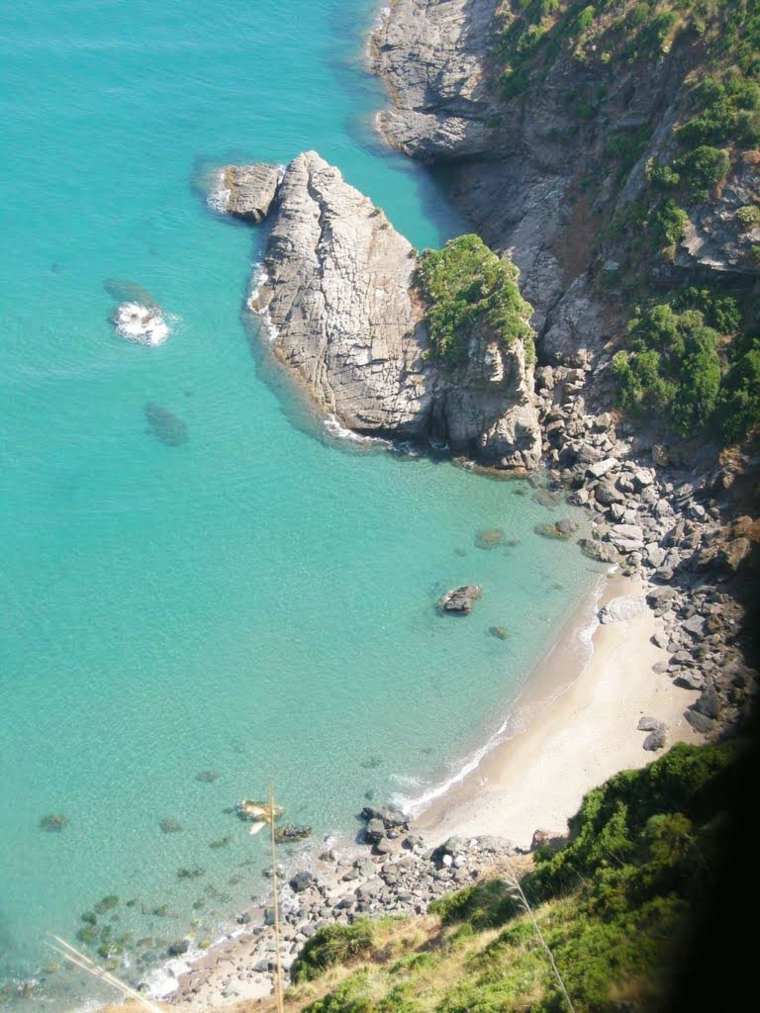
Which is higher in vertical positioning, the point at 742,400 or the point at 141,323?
the point at 742,400

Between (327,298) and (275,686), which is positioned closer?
(275,686)

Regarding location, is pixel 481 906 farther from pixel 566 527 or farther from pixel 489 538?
pixel 566 527

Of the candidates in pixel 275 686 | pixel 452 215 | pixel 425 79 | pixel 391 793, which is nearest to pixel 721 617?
pixel 391 793

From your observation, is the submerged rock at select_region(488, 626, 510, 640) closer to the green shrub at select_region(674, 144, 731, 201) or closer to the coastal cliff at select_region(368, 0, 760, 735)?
the coastal cliff at select_region(368, 0, 760, 735)

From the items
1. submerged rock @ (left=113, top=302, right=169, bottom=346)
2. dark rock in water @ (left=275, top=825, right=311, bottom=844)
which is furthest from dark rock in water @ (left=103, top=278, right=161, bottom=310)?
dark rock in water @ (left=275, top=825, right=311, bottom=844)

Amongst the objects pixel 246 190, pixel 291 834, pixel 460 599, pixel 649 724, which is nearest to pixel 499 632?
pixel 460 599

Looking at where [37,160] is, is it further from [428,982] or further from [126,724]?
[428,982]

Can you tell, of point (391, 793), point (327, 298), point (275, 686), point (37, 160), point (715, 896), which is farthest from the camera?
point (37, 160)
